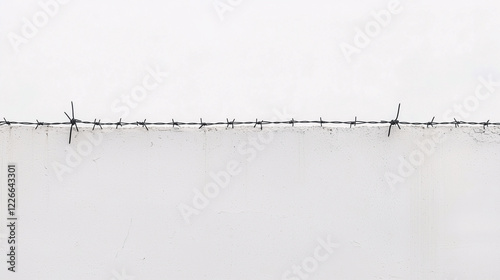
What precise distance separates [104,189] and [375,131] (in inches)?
70.4

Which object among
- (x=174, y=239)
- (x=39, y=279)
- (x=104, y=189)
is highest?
(x=104, y=189)

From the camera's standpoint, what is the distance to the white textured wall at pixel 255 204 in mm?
3152

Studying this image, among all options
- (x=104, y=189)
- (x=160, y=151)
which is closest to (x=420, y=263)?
(x=160, y=151)

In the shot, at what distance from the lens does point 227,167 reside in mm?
3172

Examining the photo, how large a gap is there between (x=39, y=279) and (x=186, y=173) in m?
1.15

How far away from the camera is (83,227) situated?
3152 mm

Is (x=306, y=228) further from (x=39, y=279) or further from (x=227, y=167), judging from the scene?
(x=39, y=279)

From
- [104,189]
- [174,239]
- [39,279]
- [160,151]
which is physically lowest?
[39,279]

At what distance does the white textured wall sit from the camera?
3.15 metres

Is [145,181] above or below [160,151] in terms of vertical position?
below

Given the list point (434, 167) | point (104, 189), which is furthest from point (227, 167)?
point (434, 167)

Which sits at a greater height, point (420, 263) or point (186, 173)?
point (186, 173)

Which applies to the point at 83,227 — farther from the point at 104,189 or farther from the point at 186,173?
the point at 186,173

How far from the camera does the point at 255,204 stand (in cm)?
318
